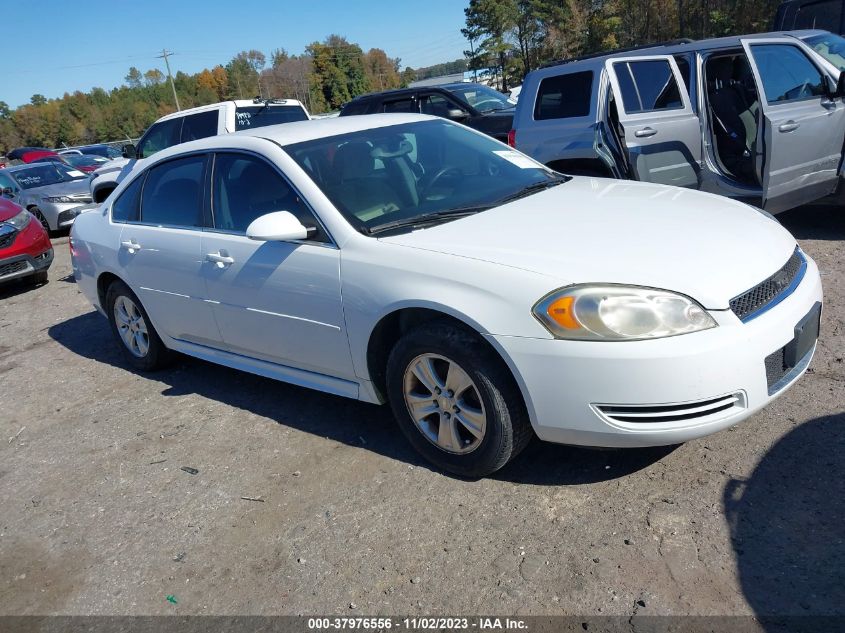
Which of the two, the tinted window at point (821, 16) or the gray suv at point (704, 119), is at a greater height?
the tinted window at point (821, 16)

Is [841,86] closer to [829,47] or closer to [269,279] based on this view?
[829,47]

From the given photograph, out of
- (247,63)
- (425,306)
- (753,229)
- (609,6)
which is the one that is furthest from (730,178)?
(247,63)

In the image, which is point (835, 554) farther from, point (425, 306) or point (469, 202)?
point (469, 202)

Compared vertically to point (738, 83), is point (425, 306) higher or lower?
lower

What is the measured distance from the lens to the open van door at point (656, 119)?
613 centimetres

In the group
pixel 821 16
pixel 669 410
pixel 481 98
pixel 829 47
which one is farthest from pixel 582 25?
pixel 669 410

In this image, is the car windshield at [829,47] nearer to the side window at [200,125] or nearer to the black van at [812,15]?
the black van at [812,15]

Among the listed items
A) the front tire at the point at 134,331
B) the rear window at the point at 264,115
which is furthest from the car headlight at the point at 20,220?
the front tire at the point at 134,331

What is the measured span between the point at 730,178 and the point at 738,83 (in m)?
1.33

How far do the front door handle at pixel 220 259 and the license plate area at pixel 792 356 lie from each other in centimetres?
281

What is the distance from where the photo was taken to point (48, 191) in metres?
14.0

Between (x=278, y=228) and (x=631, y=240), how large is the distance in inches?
66.4

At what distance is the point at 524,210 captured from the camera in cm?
354

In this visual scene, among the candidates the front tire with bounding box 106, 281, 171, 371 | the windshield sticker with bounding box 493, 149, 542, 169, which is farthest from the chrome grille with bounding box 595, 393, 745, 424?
the front tire with bounding box 106, 281, 171, 371
